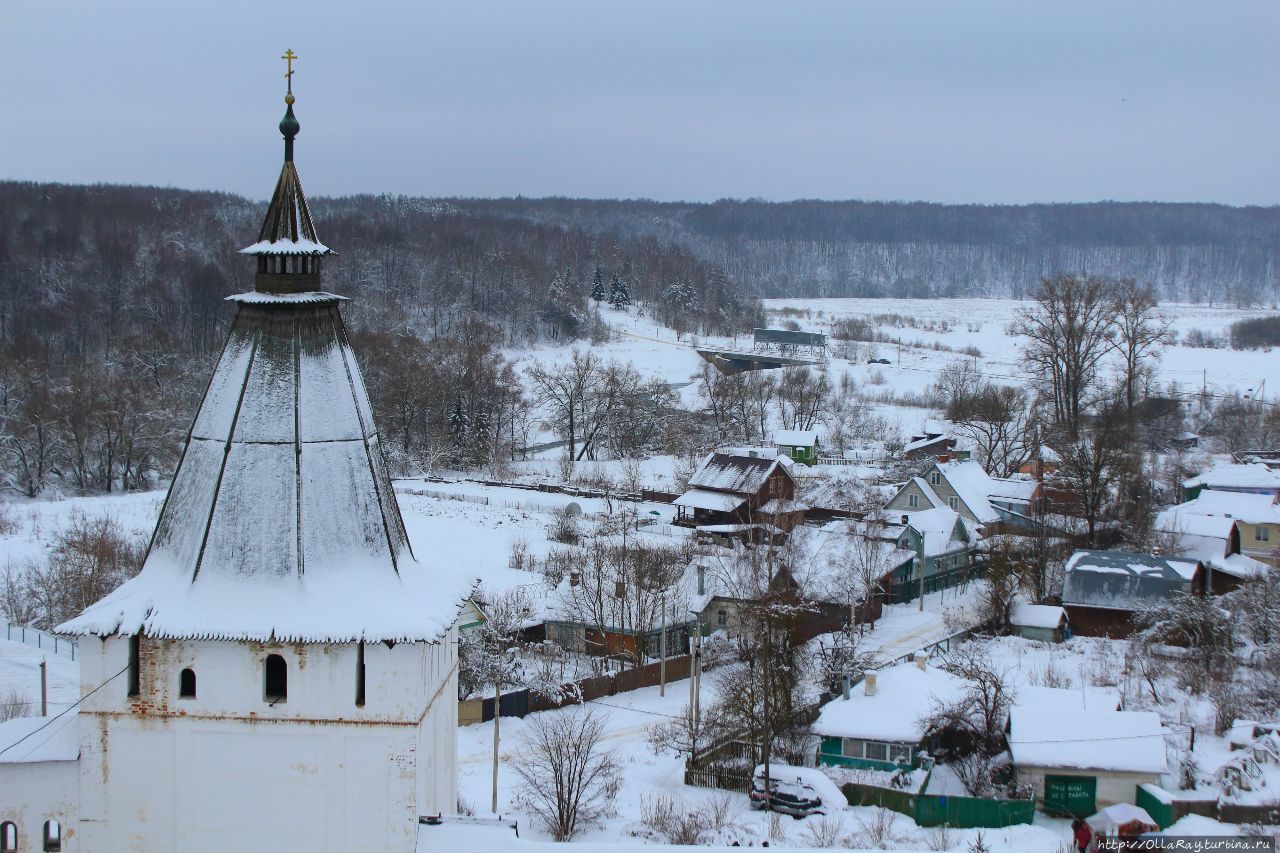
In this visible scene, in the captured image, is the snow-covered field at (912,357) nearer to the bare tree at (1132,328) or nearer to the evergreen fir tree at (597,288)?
the evergreen fir tree at (597,288)

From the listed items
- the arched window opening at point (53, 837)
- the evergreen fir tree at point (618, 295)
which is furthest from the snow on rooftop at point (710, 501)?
the evergreen fir tree at point (618, 295)

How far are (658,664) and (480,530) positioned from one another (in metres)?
14.6

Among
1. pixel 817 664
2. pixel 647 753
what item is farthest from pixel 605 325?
pixel 647 753

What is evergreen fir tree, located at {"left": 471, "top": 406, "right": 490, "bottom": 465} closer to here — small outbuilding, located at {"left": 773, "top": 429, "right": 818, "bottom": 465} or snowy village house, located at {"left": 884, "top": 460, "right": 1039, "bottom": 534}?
small outbuilding, located at {"left": 773, "top": 429, "right": 818, "bottom": 465}

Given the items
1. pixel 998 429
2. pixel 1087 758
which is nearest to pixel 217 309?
pixel 998 429

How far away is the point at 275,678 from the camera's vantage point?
1312cm

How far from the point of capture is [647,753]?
2741cm

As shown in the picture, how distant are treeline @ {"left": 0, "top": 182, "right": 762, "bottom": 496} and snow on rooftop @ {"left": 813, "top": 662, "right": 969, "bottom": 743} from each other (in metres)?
41.7

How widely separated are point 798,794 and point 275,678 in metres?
13.6

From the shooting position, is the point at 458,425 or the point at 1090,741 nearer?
the point at 1090,741

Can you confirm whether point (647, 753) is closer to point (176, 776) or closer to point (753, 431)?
point (176, 776)

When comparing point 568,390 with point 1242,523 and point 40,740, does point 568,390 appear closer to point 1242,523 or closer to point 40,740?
point 1242,523

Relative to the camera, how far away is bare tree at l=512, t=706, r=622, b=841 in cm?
2222

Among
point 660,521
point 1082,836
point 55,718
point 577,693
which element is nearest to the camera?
point 55,718
